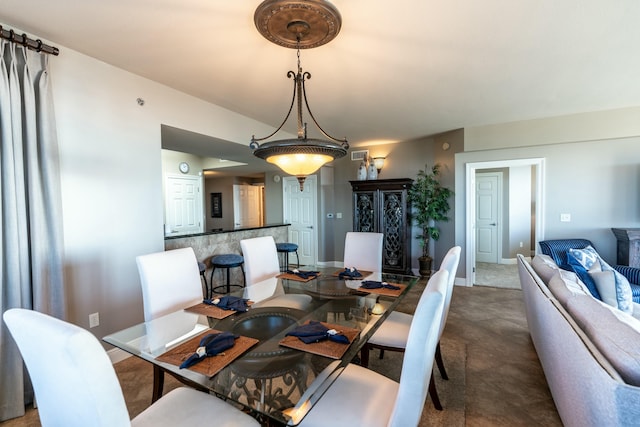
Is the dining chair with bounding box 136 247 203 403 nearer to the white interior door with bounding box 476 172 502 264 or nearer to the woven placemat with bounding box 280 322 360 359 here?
the woven placemat with bounding box 280 322 360 359

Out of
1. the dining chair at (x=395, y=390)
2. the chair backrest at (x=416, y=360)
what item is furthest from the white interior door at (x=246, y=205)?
the chair backrest at (x=416, y=360)

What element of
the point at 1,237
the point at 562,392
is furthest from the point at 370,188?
Result: the point at 1,237

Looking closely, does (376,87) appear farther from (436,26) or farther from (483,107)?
(483,107)

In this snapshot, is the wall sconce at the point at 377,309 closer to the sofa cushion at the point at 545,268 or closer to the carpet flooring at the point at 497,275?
the sofa cushion at the point at 545,268

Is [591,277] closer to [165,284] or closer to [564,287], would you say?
[564,287]

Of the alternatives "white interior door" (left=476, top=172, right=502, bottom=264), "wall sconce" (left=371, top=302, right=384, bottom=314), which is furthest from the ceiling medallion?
"white interior door" (left=476, top=172, right=502, bottom=264)

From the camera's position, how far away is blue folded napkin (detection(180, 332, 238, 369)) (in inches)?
46.9

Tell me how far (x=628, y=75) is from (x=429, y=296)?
344cm

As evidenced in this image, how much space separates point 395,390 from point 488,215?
614 cm

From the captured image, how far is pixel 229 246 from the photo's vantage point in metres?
4.00

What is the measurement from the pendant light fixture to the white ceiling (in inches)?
6.8

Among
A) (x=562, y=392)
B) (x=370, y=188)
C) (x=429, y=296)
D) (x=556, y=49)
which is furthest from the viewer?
(x=370, y=188)

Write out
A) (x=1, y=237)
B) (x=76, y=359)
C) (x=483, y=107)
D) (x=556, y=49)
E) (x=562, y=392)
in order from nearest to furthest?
(x=76, y=359), (x=562, y=392), (x=1, y=237), (x=556, y=49), (x=483, y=107)

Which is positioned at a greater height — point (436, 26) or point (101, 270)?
point (436, 26)
